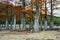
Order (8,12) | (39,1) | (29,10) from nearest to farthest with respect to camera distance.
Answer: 1. (39,1)
2. (29,10)
3. (8,12)

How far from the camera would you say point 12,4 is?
107 feet

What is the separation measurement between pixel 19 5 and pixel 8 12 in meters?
3.49

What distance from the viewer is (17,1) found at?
32688mm

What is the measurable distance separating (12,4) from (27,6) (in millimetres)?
3088

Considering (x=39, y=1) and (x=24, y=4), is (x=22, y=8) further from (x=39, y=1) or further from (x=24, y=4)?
(x=39, y=1)

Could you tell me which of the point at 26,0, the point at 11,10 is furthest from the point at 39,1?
the point at 11,10

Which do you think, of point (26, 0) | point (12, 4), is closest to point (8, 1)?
point (12, 4)

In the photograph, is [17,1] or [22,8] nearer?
[22,8]

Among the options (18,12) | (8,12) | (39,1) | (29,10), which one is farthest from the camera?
(8,12)

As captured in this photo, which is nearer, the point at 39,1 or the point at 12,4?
the point at 39,1

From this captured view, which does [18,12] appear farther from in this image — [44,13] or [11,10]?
[44,13]

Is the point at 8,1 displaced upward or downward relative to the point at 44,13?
upward

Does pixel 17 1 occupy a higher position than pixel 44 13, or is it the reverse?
pixel 17 1

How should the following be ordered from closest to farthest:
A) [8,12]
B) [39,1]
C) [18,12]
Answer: [39,1]
[18,12]
[8,12]
